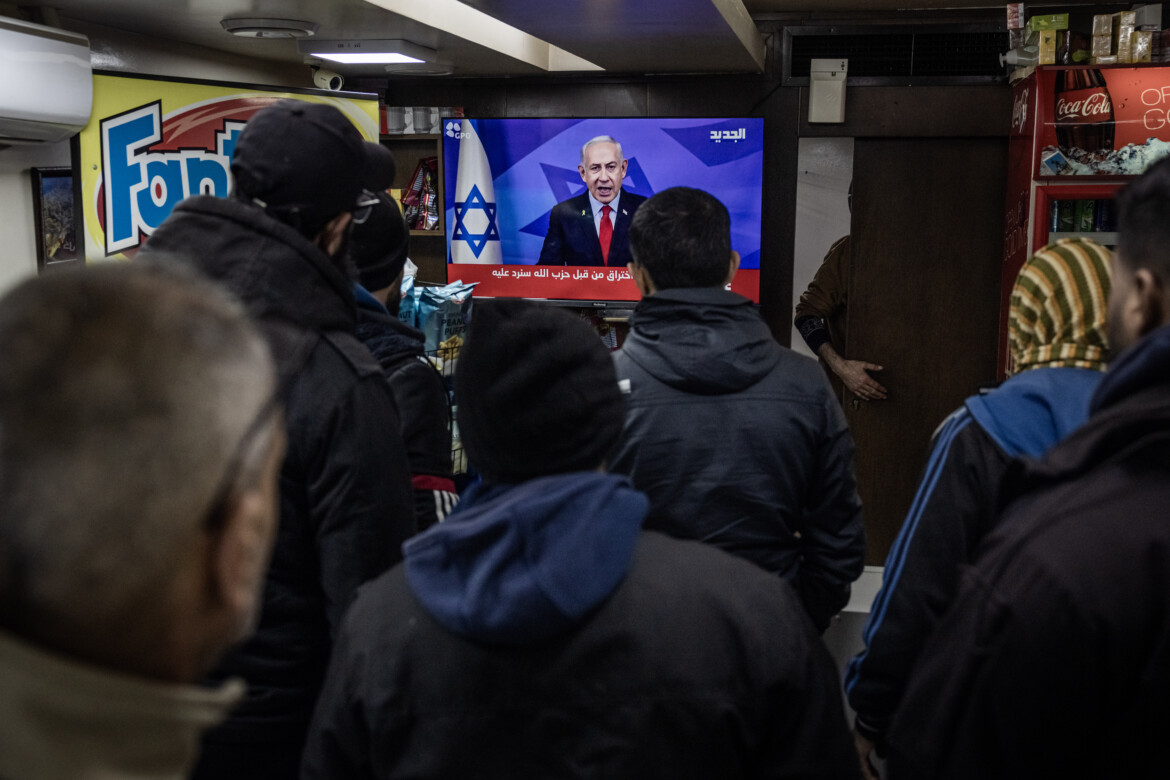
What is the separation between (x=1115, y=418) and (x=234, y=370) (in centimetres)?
78

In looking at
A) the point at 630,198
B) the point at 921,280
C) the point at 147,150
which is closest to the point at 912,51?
the point at 921,280

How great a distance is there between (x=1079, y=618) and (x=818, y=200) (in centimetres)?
389

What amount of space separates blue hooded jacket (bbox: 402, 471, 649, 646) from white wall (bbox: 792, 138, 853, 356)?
3748mm

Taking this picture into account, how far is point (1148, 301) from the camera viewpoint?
1.05m

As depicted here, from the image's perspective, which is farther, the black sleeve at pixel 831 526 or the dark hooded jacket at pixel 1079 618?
the black sleeve at pixel 831 526

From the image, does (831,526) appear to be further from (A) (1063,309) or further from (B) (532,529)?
(B) (532,529)

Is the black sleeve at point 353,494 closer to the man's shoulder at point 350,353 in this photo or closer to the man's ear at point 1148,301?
the man's shoulder at point 350,353

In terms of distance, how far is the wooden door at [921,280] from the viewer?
439 centimetres

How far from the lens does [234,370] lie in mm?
620

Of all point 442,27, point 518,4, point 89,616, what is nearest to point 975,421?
point 89,616

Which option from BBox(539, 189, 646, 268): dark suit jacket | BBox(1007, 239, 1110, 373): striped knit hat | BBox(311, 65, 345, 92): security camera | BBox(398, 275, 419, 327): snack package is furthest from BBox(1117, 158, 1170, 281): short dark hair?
BBox(311, 65, 345, 92): security camera

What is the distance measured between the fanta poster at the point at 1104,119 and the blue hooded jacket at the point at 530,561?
314cm

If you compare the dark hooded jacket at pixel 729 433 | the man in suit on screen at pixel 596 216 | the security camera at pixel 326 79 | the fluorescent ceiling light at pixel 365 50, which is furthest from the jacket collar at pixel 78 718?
the security camera at pixel 326 79

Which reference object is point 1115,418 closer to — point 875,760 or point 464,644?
point 464,644
